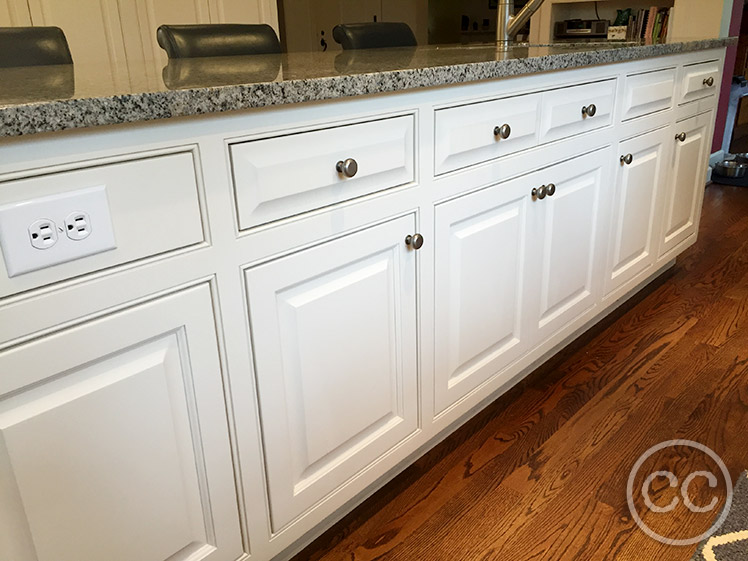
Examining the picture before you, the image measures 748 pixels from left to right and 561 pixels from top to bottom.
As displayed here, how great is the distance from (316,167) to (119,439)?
461mm

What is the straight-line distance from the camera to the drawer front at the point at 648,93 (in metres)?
1.79

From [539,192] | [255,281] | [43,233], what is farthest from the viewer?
[539,192]

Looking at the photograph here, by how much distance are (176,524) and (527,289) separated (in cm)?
98

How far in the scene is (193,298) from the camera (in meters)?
0.85

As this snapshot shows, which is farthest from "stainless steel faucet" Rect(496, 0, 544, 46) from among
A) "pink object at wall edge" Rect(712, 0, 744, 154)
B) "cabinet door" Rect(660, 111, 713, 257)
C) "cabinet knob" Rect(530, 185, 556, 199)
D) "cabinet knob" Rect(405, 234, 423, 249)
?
"pink object at wall edge" Rect(712, 0, 744, 154)

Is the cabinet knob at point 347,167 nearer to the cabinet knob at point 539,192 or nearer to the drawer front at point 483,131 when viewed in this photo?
→ the drawer front at point 483,131

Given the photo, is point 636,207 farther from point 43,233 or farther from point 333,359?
point 43,233

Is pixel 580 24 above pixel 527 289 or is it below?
above

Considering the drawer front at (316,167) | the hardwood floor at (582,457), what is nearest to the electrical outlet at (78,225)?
the drawer front at (316,167)

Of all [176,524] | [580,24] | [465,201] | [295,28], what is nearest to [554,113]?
[465,201]

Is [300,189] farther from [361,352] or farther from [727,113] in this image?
[727,113]

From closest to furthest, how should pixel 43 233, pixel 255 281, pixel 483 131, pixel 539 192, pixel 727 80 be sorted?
pixel 43 233
pixel 255 281
pixel 483 131
pixel 539 192
pixel 727 80

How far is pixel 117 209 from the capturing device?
0.75 metres

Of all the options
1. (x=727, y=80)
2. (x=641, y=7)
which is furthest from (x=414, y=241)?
(x=727, y=80)
